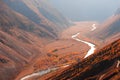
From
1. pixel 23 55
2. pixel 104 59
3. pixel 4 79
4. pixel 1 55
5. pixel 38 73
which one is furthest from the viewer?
pixel 23 55

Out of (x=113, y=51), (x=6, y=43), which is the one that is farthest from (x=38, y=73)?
(x=113, y=51)

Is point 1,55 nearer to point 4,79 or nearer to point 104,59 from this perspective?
point 4,79

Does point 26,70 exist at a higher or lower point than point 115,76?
higher

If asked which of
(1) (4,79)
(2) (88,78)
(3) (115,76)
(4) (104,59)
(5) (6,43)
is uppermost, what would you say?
(5) (6,43)

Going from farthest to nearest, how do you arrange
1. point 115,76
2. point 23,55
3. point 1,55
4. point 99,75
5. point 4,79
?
point 23,55
point 1,55
point 4,79
point 99,75
point 115,76

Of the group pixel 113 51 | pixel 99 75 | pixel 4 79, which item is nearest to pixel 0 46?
pixel 4 79

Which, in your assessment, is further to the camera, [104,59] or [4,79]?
[4,79]
